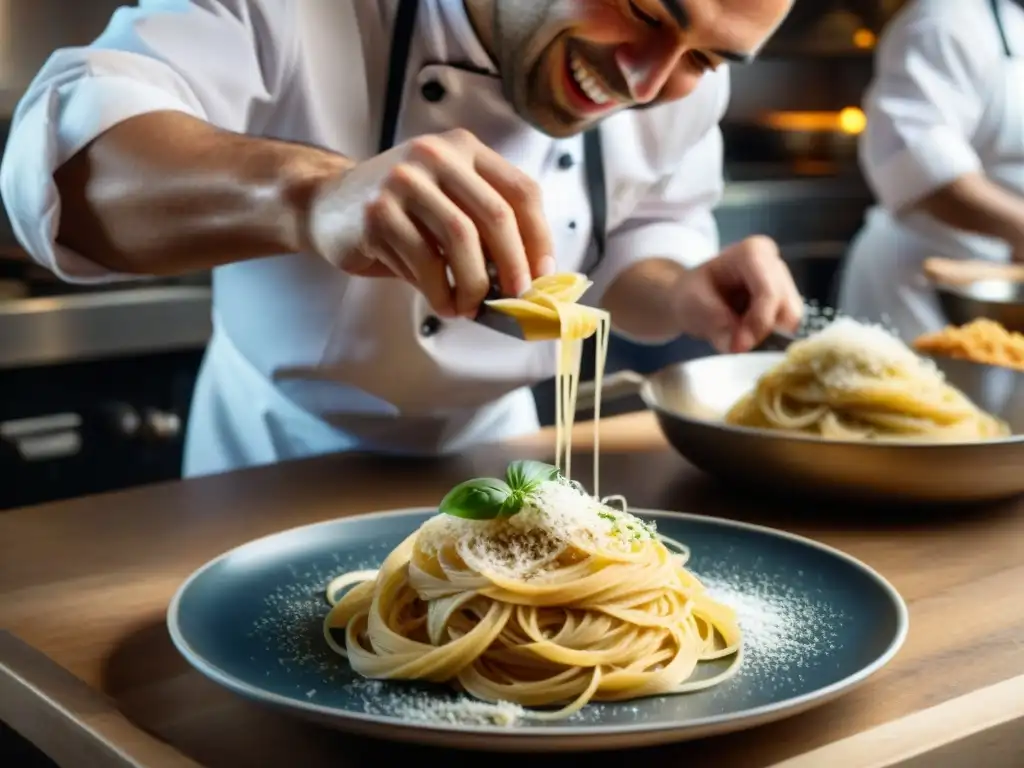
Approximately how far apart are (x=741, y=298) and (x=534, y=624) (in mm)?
901

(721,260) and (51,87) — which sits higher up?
(51,87)

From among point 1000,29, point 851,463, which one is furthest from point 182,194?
point 1000,29

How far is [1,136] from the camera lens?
2744mm

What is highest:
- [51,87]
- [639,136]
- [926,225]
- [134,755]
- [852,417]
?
[51,87]

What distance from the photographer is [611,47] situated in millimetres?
1604

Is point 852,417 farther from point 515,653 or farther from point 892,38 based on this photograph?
point 892,38

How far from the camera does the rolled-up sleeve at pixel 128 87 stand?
143 cm

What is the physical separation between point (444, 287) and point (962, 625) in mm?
557

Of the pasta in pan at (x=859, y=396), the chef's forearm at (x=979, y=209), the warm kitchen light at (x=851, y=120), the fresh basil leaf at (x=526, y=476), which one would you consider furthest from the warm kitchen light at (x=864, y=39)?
the fresh basil leaf at (x=526, y=476)

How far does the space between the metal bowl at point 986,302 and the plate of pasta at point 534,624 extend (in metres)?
1.11

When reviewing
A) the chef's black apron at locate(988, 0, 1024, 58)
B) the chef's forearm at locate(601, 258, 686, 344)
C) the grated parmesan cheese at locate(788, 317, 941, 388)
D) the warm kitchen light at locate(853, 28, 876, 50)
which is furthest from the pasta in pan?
the warm kitchen light at locate(853, 28, 876, 50)

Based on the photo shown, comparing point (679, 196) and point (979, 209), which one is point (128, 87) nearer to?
point (679, 196)

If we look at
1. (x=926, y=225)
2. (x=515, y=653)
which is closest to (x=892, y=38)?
(x=926, y=225)

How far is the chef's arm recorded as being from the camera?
3311 mm
